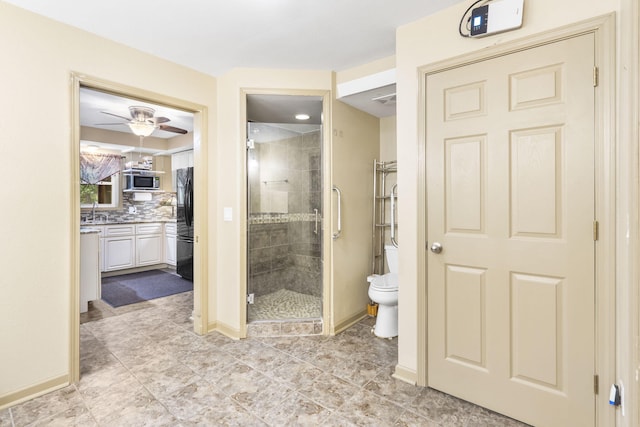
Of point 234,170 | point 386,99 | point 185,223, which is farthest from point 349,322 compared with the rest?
point 185,223

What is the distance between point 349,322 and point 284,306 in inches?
30.7

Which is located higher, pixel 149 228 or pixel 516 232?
pixel 516 232

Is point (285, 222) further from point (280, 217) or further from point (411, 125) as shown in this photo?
point (411, 125)

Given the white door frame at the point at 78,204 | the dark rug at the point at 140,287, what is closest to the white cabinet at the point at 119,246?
the dark rug at the point at 140,287

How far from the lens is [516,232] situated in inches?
69.4

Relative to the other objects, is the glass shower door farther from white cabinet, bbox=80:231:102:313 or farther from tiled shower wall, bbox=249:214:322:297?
white cabinet, bbox=80:231:102:313

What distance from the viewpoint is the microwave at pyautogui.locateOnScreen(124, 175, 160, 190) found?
5.79 meters

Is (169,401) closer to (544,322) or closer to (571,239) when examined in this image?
(544,322)

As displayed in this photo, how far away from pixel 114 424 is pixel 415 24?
10.3 ft

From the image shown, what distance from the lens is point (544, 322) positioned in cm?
168

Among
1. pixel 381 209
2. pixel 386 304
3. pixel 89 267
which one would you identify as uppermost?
pixel 381 209

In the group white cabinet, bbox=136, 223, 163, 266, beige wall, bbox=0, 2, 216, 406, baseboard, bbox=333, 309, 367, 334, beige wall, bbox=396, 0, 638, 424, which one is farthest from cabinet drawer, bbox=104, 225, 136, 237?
beige wall, bbox=396, 0, 638, 424

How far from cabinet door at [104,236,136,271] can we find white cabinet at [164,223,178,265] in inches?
23.0

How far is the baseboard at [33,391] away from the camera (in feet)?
6.24
